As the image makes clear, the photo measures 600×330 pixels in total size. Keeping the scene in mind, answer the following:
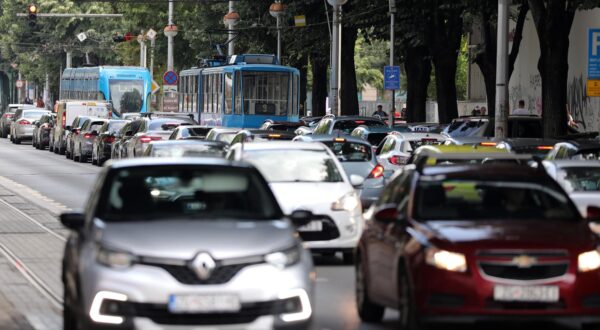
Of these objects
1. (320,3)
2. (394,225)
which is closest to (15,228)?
(394,225)

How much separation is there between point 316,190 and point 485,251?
23.7 ft

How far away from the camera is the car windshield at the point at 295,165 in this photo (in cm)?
1889

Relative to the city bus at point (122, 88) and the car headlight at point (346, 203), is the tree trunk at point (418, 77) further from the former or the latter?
the car headlight at point (346, 203)

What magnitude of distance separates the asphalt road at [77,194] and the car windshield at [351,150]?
5059 mm

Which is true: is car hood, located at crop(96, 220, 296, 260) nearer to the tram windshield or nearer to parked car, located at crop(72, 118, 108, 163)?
the tram windshield

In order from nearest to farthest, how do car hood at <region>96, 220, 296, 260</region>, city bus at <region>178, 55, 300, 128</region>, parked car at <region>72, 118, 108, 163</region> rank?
car hood at <region>96, 220, 296, 260</region>
city bus at <region>178, 55, 300, 128</region>
parked car at <region>72, 118, 108, 163</region>

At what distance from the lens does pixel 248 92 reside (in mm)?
50719

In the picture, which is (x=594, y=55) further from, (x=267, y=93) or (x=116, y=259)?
(x=267, y=93)

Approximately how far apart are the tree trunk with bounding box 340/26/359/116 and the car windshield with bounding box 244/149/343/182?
40.5 meters

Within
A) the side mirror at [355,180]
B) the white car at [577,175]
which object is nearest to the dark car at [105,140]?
the side mirror at [355,180]

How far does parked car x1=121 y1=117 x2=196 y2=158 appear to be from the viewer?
124 ft

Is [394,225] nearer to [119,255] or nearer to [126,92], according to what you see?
[119,255]

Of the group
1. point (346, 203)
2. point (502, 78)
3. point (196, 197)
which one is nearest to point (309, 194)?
point (346, 203)

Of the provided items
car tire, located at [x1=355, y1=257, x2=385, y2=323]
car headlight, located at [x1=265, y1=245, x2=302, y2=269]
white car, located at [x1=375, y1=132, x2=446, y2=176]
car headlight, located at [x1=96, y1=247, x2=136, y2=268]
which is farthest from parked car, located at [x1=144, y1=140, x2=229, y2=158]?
car headlight, located at [x1=96, y1=247, x2=136, y2=268]
